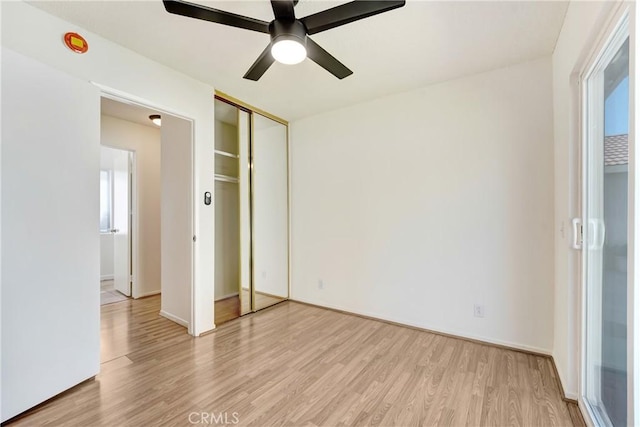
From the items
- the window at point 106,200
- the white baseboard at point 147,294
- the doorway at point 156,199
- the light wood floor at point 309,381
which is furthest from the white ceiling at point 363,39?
the window at point 106,200

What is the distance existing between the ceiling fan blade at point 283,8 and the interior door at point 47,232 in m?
1.52

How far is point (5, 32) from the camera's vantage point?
5.55 feet

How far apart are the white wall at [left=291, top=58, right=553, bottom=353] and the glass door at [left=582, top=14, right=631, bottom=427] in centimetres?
70

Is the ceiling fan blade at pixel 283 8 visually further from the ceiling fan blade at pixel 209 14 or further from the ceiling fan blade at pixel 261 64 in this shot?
the ceiling fan blade at pixel 261 64

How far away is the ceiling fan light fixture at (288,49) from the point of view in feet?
5.11

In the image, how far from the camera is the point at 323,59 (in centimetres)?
183

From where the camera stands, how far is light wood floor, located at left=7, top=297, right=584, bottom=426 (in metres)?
1.65

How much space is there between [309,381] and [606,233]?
1977 millimetres

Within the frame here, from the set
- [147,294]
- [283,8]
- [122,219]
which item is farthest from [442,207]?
[122,219]

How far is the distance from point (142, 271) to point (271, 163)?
2.47m

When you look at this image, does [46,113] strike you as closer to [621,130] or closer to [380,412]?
[380,412]

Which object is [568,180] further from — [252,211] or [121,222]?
[121,222]

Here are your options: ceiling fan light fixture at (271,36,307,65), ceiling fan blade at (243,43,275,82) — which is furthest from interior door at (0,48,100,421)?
ceiling fan light fixture at (271,36,307,65)

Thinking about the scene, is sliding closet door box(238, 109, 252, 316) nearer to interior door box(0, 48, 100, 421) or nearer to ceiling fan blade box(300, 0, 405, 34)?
interior door box(0, 48, 100, 421)
